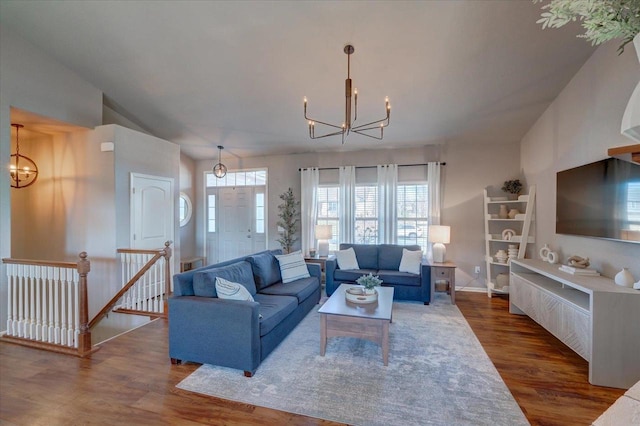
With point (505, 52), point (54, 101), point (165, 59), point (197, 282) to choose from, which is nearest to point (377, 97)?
point (505, 52)

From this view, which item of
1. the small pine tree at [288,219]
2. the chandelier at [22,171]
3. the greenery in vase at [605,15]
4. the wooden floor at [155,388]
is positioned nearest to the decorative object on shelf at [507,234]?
the wooden floor at [155,388]

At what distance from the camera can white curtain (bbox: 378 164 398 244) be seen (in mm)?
5406

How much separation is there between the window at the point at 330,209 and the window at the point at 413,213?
48.5 inches

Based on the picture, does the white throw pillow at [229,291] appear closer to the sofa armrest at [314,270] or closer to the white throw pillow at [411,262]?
the sofa armrest at [314,270]

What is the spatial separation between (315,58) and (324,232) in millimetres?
2955

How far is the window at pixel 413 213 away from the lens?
5.35 meters

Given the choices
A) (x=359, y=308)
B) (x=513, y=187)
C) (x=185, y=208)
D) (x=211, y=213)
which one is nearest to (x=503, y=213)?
(x=513, y=187)

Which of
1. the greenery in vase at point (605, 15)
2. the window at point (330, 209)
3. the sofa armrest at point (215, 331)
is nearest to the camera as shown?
the greenery in vase at point (605, 15)

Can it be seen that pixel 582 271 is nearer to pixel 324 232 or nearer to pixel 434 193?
pixel 434 193

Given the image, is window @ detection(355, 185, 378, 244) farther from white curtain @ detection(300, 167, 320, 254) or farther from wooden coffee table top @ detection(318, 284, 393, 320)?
wooden coffee table top @ detection(318, 284, 393, 320)

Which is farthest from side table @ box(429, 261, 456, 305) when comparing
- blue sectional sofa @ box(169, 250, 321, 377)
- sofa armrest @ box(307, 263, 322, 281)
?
blue sectional sofa @ box(169, 250, 321, 377)

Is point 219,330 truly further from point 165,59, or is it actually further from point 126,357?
point 165,59

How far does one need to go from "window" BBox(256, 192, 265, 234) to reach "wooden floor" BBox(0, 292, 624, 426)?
3.27 meters

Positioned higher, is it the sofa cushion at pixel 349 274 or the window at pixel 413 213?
the window at pixel 413 213
